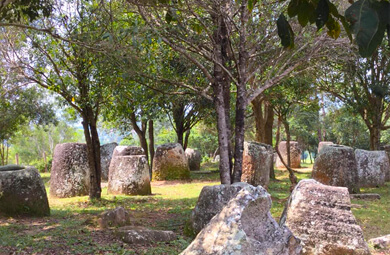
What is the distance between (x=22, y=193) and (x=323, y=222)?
216 inches

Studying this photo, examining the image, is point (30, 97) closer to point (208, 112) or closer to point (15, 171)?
point (208, 112)

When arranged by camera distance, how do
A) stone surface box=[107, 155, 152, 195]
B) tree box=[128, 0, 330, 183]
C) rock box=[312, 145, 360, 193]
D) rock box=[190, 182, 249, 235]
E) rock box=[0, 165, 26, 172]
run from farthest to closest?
stone surface box=[107, 155, 152, 195], rock box=[312, 145, 360, 193], rock box=[0, 165, 26, 172], tree box=[128, 0, 330, 183], rock box=[190, 182, 249, 235]

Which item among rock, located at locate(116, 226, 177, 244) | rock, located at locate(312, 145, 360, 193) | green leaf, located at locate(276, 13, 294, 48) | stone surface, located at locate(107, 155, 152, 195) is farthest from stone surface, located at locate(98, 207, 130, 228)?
rock, located at locate(312, 145, 360, 193)

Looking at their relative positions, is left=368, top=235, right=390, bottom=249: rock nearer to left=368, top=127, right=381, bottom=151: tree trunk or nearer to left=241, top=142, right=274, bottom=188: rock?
left=241, top=142, right=274, bottom=188: rock

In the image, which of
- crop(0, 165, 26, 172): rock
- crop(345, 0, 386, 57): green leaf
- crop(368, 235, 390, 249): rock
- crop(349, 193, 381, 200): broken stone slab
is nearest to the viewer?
crop(345, 0, 386, 57): green leaf

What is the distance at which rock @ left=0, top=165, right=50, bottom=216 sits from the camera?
7520 millimetres

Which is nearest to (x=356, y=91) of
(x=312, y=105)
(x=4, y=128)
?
(x=312, y=105)

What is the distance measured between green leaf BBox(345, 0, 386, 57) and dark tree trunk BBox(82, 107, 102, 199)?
8.96 metres

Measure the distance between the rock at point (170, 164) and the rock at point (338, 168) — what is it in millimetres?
6164

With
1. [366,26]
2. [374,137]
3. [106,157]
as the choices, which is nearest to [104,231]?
[366,26]

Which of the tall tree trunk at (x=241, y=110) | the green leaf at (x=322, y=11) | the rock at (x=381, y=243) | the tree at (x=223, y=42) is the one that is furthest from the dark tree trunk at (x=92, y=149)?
the green leaf at (x=322, y=11)

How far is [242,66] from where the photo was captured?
777cm

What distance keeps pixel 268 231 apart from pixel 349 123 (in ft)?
85.0

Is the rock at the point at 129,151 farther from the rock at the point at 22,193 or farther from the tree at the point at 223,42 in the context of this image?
the tree at the point at 223,42
